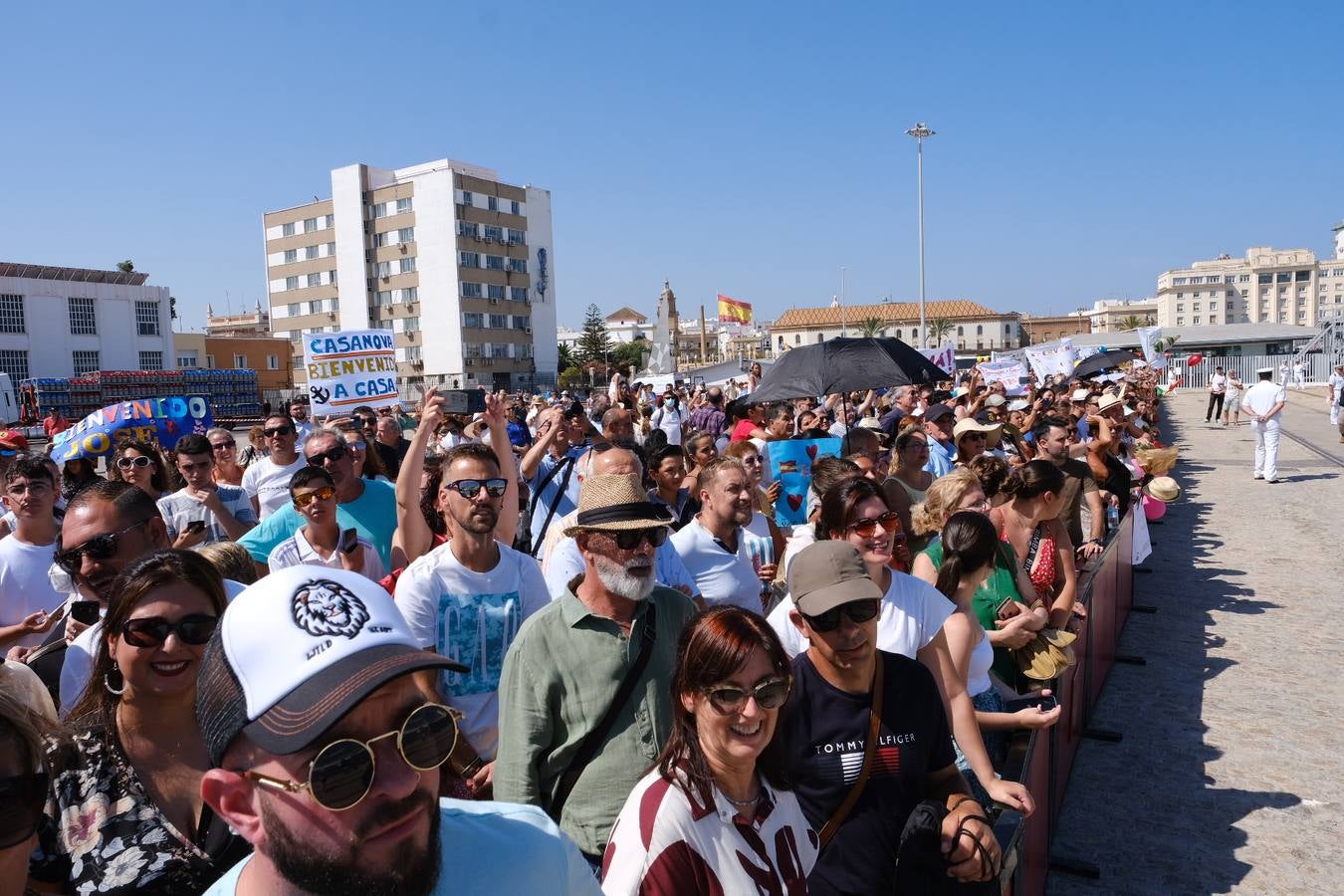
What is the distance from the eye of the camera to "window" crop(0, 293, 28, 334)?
58375 mm

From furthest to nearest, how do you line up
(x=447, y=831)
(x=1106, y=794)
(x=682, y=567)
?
(x=1106, y=794), (x=682, y=567), (x=447, y=831)

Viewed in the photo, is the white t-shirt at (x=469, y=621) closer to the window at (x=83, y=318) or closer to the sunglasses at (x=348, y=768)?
the sunglasses at (x=348, y=768)

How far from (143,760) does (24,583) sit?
296 centimetres

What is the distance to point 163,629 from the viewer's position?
2316 mm

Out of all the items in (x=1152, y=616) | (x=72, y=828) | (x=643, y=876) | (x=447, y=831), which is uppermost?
(x=447, y=831)

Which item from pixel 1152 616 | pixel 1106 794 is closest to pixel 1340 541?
pixel 1152 616

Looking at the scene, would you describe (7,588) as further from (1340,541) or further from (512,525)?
(1340,541)

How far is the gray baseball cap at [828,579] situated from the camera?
109 inches

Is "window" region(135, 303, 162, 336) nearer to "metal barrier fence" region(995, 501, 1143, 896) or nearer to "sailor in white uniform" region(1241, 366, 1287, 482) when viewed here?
"sailor in white uniform" region(1241, 366, 1287, 482)

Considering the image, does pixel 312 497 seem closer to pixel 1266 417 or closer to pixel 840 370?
pixel 840 370

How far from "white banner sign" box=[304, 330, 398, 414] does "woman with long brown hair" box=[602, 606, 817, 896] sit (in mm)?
8383

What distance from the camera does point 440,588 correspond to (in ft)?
11.2

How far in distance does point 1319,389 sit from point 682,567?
5344cm

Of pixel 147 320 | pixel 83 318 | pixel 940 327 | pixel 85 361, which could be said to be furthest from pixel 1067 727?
pixel 940 327
